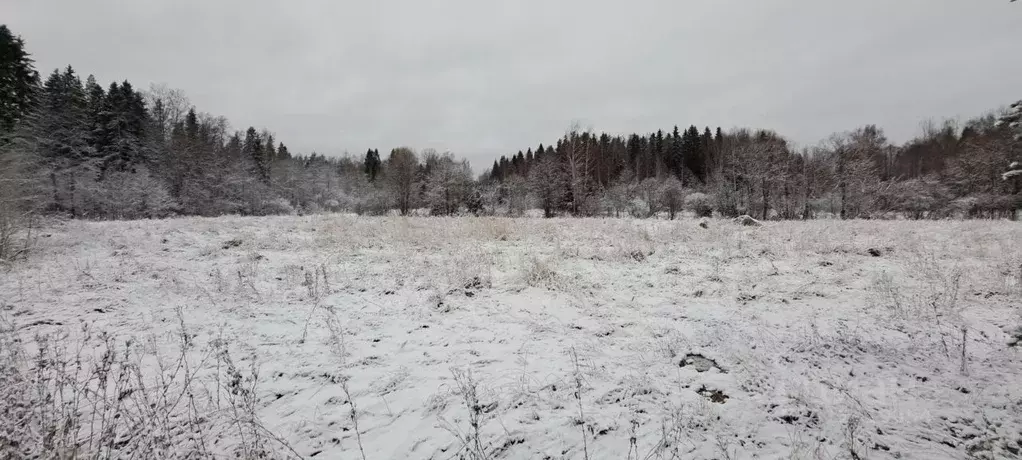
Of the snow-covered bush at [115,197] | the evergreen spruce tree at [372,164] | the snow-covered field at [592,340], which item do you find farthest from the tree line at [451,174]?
the evergreen spruce tree at [372,164]

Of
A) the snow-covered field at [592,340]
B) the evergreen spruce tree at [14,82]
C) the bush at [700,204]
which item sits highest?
the evergreen spruce tree at [14,82]

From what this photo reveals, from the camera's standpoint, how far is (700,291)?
21.9ft

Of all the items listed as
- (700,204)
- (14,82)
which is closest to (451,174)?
(700,204)

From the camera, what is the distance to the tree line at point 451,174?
3030cm

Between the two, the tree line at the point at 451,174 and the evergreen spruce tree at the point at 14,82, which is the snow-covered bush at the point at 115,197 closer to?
the tree line at the point at 451,174

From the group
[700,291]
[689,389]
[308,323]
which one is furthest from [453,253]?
[689,389]

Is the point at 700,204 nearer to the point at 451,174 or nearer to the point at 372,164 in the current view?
the point at 451,174

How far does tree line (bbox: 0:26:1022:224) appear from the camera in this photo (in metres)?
30.3

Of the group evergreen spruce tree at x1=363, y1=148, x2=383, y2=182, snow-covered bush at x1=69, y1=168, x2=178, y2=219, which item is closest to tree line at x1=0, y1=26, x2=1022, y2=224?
snow-covered bush at x1=69, y1=168, x2=178, y2=219

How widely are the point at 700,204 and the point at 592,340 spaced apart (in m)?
37.4

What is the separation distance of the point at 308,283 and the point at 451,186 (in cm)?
4230

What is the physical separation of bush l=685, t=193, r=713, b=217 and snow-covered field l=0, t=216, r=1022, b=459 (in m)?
26.3

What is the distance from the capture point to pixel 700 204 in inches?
1463

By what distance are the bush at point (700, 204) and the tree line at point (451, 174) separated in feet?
0.59
